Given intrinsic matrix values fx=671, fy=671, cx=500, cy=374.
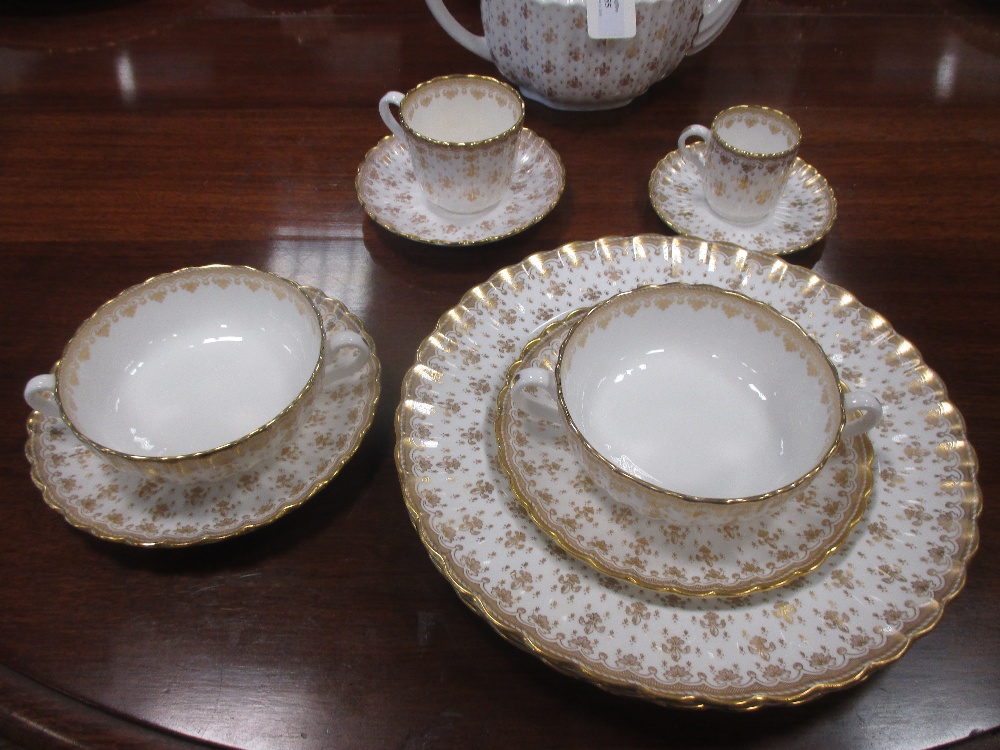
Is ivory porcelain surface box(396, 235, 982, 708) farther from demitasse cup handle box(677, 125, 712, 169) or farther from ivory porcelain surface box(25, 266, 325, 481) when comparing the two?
demitasse cup handle box(677, 125, 712, 169)

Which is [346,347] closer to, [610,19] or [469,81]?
[469,81]

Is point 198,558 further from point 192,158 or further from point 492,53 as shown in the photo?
point 492,53

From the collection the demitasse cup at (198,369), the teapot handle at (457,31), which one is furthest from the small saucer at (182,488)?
the teapot handle at (457,31)

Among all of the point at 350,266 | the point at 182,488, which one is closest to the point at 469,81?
→ the point at 350,266

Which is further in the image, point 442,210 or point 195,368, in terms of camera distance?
point 442,210

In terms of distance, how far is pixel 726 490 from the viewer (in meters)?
0.57

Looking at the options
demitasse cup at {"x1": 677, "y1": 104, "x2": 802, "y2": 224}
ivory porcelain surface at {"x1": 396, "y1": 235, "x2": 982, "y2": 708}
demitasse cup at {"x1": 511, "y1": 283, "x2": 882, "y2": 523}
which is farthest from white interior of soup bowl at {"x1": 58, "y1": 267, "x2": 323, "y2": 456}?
demitasse cup at {"x1": 677, "y1": 104, "x2": 802, "y2": 224}

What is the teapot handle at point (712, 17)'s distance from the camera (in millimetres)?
1007

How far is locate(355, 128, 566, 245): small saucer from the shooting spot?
865mm

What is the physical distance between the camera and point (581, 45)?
96cm

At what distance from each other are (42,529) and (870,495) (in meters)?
0.72

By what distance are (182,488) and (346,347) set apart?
19 cm

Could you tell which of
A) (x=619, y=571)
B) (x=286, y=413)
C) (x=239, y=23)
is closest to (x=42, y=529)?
(x=286, y=413)

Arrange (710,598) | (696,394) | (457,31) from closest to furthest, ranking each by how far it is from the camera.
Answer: (710,598) → (696,394) → (457,31)
